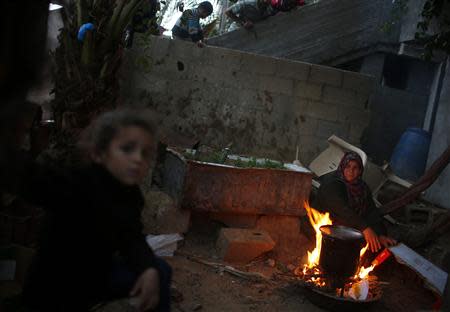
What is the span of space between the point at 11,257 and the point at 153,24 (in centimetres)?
443

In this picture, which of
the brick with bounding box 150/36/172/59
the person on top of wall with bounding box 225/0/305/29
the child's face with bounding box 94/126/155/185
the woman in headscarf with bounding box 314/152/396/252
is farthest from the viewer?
the person on top of wall with bounding box 225/0/305/29

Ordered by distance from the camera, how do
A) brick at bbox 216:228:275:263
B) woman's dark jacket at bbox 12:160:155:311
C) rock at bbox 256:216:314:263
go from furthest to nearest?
rock at bbox 256:216:314:263, brick at bbox 216:228:275:263, woman's dark jacket at bbox 12:160:155:311

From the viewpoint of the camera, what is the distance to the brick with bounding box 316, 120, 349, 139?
7348 mm

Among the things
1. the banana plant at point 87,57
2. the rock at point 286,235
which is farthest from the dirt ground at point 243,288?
the banana plant at point 87,57

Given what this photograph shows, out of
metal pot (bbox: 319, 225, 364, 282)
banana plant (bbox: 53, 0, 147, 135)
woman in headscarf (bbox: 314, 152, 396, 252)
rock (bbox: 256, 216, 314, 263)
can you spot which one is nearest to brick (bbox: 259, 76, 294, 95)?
woman in headscarf (bbox: 314, 152, 396, 252)

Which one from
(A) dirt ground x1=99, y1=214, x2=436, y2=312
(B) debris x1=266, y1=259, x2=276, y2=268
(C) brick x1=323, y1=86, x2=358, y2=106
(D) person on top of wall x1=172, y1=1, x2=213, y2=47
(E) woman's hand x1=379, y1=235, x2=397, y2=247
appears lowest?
(A) dirt ground x1=99, y1=214, x2=436, y2=312

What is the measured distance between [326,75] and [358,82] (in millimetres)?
537

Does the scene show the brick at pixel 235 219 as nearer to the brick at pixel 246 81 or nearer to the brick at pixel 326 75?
the brick at pixel 246 81

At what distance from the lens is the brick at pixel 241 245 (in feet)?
16.7

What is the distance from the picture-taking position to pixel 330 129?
738cm

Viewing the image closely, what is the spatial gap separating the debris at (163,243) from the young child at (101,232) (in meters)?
2.71

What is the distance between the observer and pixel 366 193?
594 cm

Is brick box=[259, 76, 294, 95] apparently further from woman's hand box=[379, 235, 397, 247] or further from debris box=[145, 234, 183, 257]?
debris box=[145, 234, 183, 257]

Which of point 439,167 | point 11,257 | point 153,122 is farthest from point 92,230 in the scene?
point 439,167
